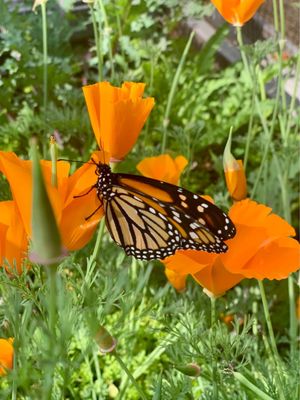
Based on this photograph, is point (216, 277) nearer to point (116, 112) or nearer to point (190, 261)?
point (190, 261)

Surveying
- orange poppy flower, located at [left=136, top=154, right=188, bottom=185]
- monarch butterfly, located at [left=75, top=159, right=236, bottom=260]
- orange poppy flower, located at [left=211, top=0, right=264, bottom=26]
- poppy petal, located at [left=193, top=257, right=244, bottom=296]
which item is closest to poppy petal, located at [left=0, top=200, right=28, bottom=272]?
monarch butterfly, located at [left=75, top=159, right=236, bottom=260]

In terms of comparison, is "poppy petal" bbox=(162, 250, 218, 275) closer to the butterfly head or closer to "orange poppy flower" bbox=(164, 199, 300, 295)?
"orange poppy flower" bbox=(164, 199, 300, 295)

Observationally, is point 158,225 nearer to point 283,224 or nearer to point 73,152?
point 283,224

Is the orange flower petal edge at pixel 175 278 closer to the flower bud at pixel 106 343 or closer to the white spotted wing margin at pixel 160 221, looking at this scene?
the white spotted wing margin at pixel 160 221

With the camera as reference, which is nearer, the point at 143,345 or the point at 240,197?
the point at 240,197

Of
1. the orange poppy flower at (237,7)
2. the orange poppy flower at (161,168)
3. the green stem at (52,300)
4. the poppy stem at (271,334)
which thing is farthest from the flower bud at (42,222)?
the orange poppy flower at (237,7)

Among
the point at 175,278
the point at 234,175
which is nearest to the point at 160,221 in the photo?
the point at 234,175

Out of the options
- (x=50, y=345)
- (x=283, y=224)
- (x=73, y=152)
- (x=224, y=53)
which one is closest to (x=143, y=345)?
(x=283, y=224)
